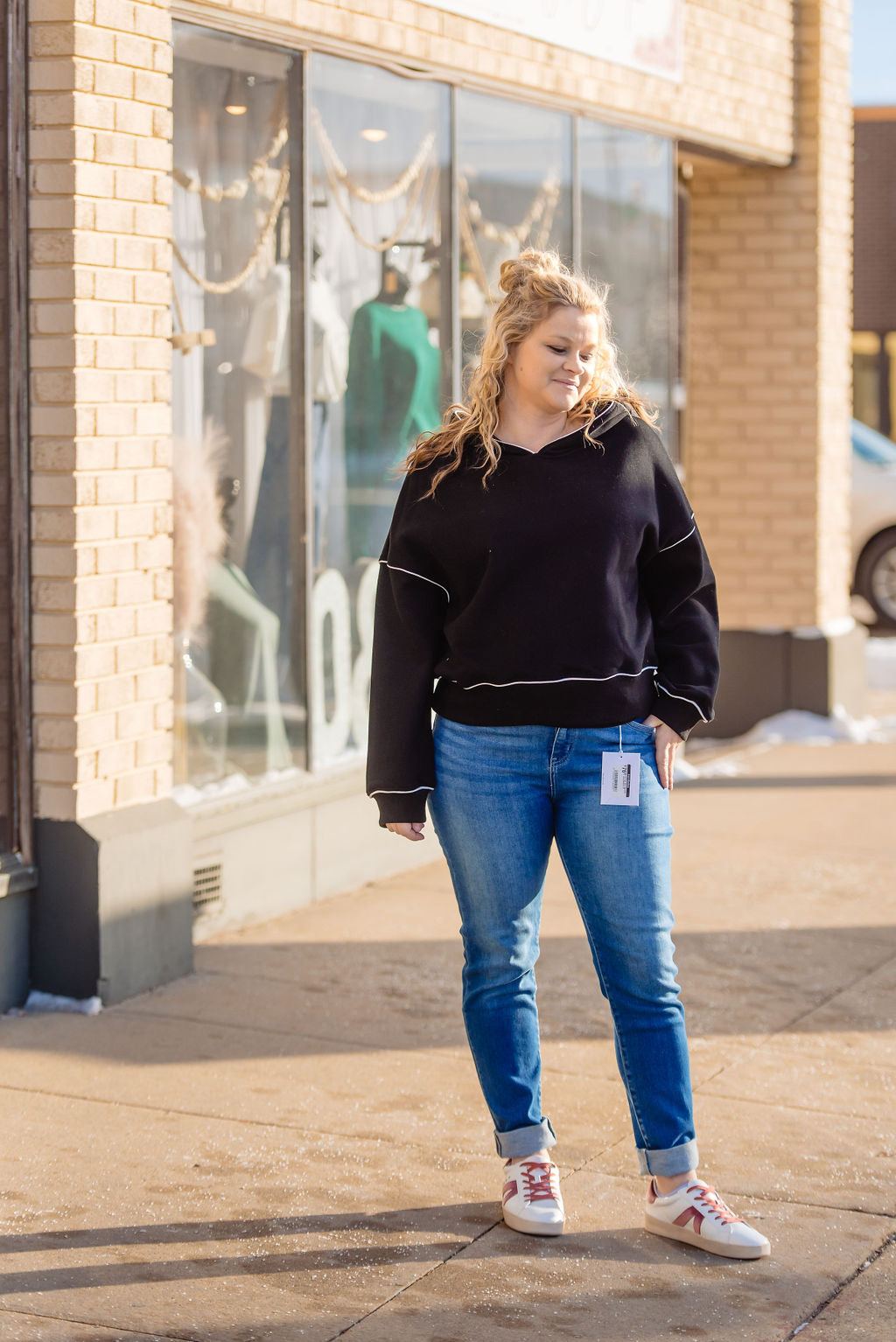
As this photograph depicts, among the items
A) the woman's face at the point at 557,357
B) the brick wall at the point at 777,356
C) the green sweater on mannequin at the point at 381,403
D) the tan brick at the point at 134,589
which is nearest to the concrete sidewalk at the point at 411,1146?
the tan brick at the point at 134,589

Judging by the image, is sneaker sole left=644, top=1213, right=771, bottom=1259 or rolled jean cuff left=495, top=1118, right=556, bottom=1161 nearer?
sneaker sole left=644, top=1213, right=771, bottom=1259

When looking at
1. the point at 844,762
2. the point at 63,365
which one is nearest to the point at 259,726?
the point at 63,365

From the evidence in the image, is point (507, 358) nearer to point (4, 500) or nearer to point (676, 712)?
point (676, 712)

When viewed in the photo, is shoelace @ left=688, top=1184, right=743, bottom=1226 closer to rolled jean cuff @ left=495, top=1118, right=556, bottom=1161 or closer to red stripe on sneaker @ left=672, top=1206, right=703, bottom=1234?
red stripe on sneaker @ left=672, top=1206, right=703, bottom=1234

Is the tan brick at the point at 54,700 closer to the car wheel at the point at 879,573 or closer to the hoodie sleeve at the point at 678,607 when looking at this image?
the hoodie sleeve at the point at 678,607

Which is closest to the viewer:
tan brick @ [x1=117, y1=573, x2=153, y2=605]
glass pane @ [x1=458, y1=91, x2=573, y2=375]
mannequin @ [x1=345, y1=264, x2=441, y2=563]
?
tan brick @ [x1=117, y1=573, x2=153, y2=605]

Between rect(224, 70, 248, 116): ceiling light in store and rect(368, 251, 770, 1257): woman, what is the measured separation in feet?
9.23

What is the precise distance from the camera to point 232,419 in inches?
249

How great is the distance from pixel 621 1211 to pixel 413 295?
4.31 meters

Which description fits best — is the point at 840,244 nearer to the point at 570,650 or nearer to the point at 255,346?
the point at 255,346

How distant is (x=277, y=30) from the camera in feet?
20.4

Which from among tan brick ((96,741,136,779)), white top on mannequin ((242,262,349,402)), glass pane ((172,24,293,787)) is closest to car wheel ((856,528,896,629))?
white top on mannequin ((242,262,349,402))

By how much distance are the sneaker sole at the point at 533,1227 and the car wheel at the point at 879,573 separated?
1243 centimetres

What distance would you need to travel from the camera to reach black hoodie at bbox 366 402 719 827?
3611 millimetres
